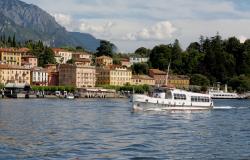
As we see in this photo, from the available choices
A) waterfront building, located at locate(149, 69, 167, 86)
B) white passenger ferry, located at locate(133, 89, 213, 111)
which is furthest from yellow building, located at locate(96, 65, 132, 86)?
white passenger ferry, located at locate(133, 89, 213, 111)

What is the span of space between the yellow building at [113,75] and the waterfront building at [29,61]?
20257 mm

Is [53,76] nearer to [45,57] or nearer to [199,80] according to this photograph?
[45,57]

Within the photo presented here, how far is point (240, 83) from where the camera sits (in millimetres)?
179500

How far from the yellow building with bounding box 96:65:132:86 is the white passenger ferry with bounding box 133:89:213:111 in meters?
113

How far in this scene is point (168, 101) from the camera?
211ft

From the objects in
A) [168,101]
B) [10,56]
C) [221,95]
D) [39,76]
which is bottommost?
[221,95]

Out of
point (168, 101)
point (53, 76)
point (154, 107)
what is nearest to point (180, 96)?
point (168, 101)

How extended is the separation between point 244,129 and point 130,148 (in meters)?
16.8

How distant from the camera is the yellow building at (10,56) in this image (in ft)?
581

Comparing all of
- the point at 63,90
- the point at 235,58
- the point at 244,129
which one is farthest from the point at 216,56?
the point at 244,129

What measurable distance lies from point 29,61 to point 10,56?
5.99 metres

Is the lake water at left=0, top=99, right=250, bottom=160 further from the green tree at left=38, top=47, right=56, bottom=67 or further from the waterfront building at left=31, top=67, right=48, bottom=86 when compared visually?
the green tree at left=38, top=47, right=56, bottom=67

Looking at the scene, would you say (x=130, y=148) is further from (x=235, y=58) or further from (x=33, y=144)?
(x=235, y=58)

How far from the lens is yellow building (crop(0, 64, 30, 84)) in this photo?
162 meters
